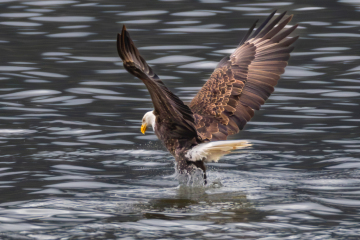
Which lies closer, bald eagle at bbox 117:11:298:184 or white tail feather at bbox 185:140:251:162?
white tail feather at bbox 185:140:251:162

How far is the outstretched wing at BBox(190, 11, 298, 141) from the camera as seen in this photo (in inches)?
300

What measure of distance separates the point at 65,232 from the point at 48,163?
8.16 feet

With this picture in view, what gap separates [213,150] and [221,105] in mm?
974

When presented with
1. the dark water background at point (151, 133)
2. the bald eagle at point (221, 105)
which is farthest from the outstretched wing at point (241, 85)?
the dark water background at point (151, 133)

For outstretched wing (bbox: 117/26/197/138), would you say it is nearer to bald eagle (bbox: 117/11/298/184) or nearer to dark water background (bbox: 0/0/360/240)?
bald eagle (bbox: 117/11/298/184)

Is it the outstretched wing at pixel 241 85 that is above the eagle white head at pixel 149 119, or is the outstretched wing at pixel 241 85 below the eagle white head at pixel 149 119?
above

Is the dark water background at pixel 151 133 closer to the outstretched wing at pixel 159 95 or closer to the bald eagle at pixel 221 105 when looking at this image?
the bald eagle at pixel 221 105

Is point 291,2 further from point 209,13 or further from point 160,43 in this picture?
point 160,43

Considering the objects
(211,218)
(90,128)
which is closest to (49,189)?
(211,218)

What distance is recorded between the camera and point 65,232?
552 centimetres

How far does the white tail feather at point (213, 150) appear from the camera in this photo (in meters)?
6.66

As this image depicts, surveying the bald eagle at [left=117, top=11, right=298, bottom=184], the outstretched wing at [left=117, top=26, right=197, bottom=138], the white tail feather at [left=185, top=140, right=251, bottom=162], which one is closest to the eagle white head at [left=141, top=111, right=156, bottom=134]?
the bald eagle at [left=117, top=11, right=298, bottom=184]

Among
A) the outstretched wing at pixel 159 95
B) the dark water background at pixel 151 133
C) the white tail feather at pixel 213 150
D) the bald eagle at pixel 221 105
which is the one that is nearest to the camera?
the outstretched wing at pixel 159 95

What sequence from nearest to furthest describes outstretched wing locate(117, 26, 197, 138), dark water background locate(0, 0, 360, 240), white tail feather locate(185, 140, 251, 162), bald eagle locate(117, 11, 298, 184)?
outstretched wing locate(117, 26, 197, 138)
dark water background locate(0, 0, 360, 240)
white tail feather locate(185, 140, 251, 162)
bald eagle locate(117, 11, 298, 184)
